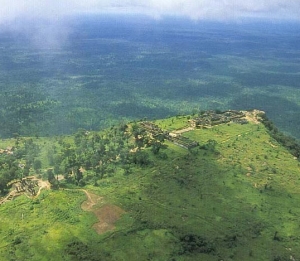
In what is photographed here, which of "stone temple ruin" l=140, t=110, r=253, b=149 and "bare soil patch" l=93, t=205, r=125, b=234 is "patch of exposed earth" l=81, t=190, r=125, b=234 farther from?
"stone temple ruin" l=140, t=110, r=253, b=149

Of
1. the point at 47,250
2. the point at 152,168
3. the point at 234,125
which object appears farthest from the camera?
the point at 234,125

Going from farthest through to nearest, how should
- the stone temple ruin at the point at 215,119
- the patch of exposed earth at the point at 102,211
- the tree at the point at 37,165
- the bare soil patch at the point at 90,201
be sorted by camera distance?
the stone temple ruin at the point at 215,119
the tree at the point at 37,165
the bare soil patch at the point at 90,201
the patch of exposed earth at the point at 102,211

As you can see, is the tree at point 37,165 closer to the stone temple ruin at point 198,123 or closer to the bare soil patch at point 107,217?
the bare soil patch at point 107,217

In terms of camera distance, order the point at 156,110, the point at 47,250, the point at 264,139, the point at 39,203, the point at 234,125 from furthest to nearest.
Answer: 1. the point at 156,110
2. the point at 234,125
3. the point at 264,139
4. the point at 39,203
5. the point at 47,250

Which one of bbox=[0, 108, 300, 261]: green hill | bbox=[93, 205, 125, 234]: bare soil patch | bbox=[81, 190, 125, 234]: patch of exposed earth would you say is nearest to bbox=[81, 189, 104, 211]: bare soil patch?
bbox=[81, 190, 125, 234]: patch of exposed earth

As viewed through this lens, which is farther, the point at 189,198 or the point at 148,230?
the point at 189,198

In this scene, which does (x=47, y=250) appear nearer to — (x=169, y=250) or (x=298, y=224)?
(x=169, y=250)

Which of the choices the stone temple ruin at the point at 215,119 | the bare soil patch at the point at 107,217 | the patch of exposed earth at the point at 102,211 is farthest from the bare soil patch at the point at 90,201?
the stone temple ruin at the point at 215,119

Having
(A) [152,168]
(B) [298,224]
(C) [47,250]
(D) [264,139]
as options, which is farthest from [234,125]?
(C) [47,250]

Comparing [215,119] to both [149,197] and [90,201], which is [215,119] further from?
[90,201]
